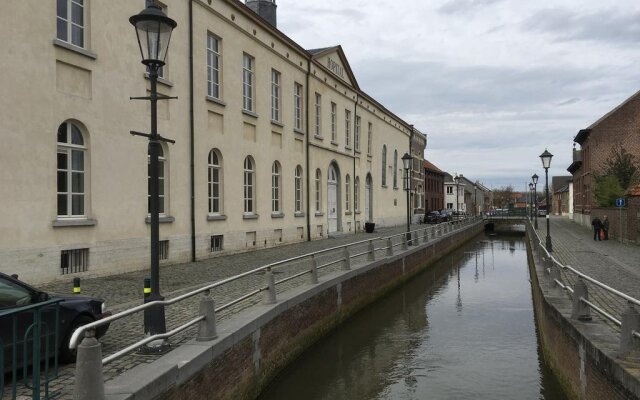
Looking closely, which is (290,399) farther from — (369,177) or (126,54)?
(369,177)

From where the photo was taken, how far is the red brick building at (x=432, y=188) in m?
63.3

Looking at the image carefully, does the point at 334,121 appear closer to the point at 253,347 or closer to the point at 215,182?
the point at 215,182

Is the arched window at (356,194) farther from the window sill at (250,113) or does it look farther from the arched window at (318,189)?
the window sill at (250,113)

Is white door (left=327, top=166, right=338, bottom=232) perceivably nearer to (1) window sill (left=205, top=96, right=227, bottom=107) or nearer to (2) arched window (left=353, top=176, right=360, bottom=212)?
(2) arched window (left=353, top=176, right=360, bottom=212)

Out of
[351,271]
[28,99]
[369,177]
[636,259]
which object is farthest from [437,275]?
[28,99]

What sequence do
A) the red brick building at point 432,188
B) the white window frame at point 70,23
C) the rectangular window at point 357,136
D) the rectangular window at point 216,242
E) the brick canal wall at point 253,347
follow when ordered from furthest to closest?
the red brick building at point 432,188, the rectangular window at point 357,136, the rectangular window at point 216,242, the white window frame at point 70,23, the brick canal wall at point 253,347

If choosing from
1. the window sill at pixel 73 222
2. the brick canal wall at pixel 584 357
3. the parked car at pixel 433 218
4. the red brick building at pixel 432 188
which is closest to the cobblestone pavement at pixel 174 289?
the window sill at pixel 73 222

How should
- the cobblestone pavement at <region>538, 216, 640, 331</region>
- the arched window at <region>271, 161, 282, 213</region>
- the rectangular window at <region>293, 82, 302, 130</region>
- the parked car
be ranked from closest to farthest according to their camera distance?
the cobblestone pavement at <region>538, 216, 640, 331</region>
the arched window at <region>271, 161, 282, 213</region>
the rectangular window at <region>293, 82, 302, 130</region>
the parked car

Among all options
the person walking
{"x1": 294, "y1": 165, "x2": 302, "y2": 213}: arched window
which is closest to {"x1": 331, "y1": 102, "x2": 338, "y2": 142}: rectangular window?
{"x1": 294, "y1": 165, "x2": 302, "y2": 213}: arched window

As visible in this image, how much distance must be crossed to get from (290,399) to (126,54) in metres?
9.81

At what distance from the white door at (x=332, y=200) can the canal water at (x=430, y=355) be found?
10609 mm

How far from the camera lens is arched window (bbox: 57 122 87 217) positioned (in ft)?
39.1

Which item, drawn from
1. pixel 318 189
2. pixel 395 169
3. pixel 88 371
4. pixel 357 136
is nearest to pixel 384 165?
pixel 395 169

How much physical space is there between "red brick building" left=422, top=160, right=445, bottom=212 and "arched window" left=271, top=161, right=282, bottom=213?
133ft
